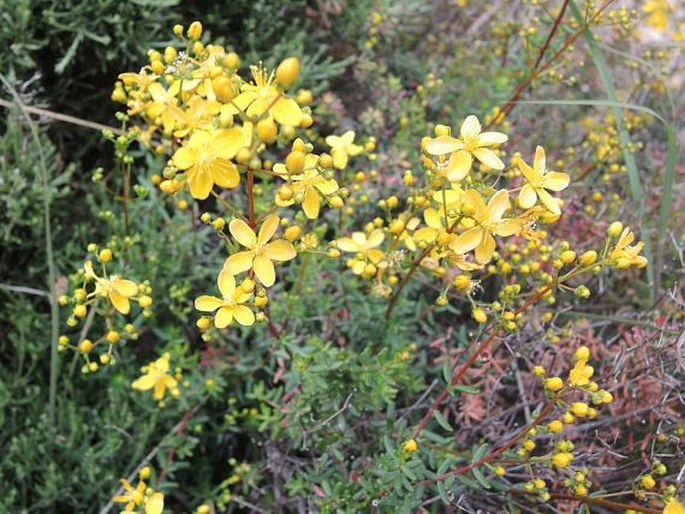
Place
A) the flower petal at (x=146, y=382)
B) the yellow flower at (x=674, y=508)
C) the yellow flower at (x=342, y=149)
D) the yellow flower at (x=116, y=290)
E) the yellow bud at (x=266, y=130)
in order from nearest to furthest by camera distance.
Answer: the yellow bud at (x=266, y=130), the yellow flower at (x=674, y=508), the yellow flower at (x=116, y=290), the yellow flower at (x=342, y=149), the flower petal at (x=146, y=382)

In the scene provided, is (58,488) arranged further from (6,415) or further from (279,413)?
(279,413)

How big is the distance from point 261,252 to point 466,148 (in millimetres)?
465

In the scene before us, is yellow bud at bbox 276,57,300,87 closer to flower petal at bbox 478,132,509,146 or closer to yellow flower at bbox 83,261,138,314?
flower petal at bbox 478,132,509,146

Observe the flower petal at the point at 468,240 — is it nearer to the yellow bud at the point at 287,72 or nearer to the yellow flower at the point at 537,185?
the yellow flower at the point at 537,185

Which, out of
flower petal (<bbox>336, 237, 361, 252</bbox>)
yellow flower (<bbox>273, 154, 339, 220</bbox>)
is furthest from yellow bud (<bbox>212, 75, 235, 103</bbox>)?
flower petal (<bbox>336, 237, 361, 252</bbox>)

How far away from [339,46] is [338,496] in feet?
6.93

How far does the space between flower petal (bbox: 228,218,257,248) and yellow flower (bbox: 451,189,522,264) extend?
15.6 inches

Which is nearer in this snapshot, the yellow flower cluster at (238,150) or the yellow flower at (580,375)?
the yellow flower cluster at (238,150)

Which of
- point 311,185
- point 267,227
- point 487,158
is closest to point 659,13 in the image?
point 487,158

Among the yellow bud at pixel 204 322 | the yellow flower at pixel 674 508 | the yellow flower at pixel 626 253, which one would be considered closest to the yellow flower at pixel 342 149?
the yellow bud at pixel 204 322

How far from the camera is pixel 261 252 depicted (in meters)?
1.30

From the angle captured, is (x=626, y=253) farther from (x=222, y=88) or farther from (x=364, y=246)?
(x=222, y=88)

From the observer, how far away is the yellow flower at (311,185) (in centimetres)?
131

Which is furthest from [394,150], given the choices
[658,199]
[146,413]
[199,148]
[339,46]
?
[199,148]
